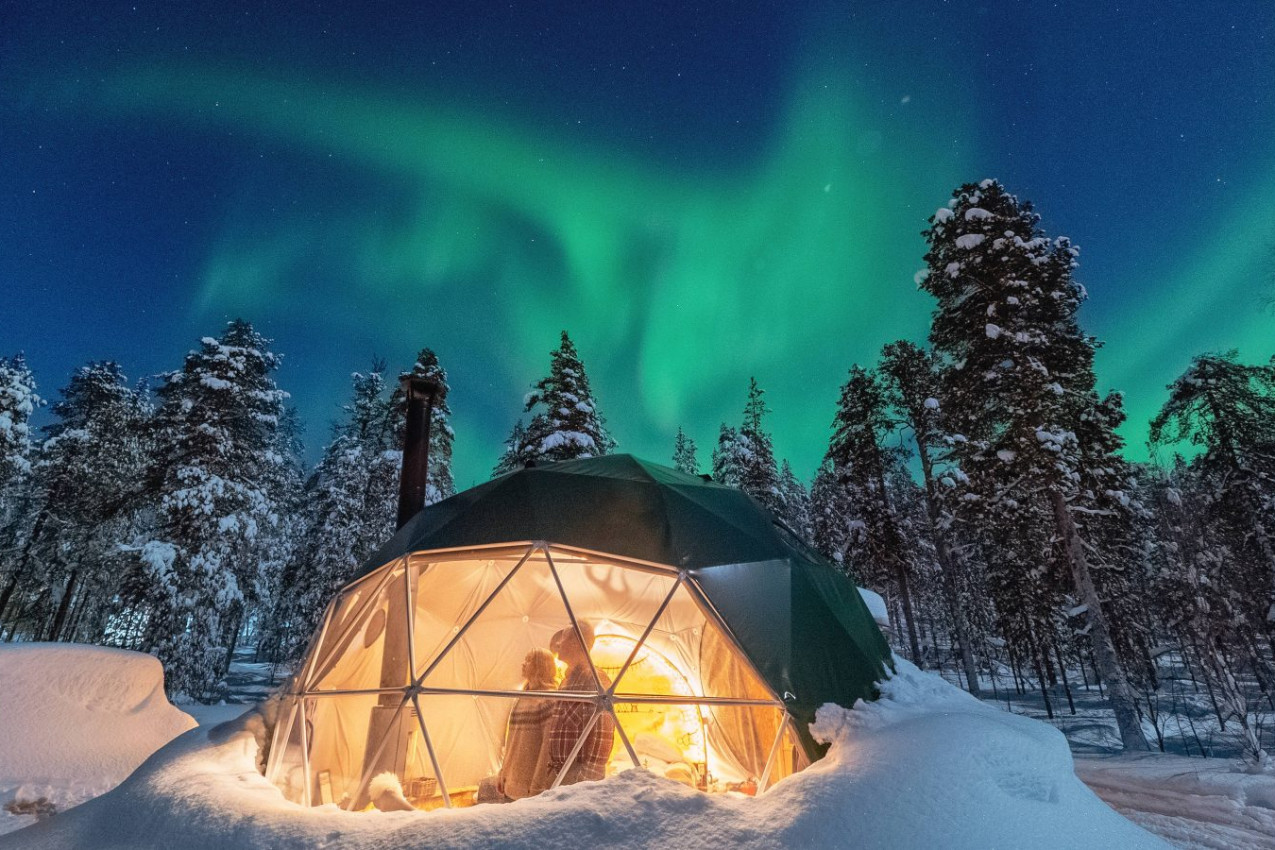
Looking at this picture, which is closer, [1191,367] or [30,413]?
[1191,367]

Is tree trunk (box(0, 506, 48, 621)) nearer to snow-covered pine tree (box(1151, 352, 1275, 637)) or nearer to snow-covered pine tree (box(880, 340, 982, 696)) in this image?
snow-covered pine tree (box(880, 340, 982, 696))

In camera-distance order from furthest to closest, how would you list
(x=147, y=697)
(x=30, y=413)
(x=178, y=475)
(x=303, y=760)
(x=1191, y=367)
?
1. (x=30, y=413)
2. (x=1191, y=367)
3. (x=178, y=475)
4. (x=147, y=697)
5. (x=303, y=760)

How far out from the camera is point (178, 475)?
14117 mm

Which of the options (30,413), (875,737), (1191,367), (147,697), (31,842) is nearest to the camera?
(31,842)

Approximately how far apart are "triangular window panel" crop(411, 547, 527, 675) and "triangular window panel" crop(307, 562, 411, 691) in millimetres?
676

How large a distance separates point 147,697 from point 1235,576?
1278 inches

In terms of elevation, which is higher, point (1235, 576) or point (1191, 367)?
point (1191, 367)

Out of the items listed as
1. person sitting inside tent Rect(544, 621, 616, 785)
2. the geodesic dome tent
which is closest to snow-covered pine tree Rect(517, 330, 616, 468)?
the geodesic dome tent

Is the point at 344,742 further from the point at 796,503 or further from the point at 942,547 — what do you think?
the point at 796,503

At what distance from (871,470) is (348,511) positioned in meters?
19.0

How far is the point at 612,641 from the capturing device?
25.2 feet

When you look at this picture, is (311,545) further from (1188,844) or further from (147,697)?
(1188,844)

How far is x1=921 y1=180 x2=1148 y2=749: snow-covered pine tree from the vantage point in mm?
11500

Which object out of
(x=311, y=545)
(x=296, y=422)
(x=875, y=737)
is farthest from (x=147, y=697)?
(x=296, y=422)
